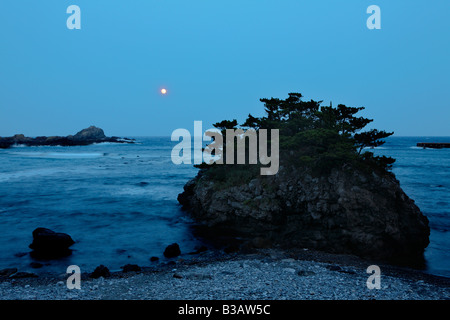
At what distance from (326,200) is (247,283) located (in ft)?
28.4

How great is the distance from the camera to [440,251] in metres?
17.7

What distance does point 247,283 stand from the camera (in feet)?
37.5

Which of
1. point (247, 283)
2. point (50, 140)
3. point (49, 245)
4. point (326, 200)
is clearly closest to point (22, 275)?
point (49, 245)

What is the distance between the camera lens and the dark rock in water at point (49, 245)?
17.1 metres

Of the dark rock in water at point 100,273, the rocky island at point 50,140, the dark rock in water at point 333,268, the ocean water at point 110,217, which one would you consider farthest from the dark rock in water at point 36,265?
the rocky island at point 50,140

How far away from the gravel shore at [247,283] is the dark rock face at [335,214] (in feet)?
6.70

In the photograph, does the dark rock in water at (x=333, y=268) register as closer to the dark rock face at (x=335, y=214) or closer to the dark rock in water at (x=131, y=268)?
the dark rock face at (x=335, y=214)

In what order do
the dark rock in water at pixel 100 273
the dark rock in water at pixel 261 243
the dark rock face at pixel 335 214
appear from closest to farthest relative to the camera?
the dark rock in water at pixel 100 273 < the dark rock face at pixel 335 214 < the dark rock in water at pixel 261 243

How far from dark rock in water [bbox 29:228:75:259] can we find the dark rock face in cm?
1054

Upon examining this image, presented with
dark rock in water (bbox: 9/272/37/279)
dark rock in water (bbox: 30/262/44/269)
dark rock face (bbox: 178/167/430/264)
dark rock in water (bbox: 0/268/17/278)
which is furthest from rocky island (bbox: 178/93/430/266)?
dark rock in water (bbox: 0/268/17/278)

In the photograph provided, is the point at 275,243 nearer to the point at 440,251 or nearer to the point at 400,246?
the point at 400,246

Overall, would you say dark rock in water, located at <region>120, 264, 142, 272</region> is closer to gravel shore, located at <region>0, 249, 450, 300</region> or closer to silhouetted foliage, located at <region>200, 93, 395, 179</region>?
gravel shore, located at <region>0, 249, 450, 300</region>

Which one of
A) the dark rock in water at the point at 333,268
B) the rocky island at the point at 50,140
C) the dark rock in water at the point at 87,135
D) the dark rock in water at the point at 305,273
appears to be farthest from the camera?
the dark rock in water at the point at 87,135
